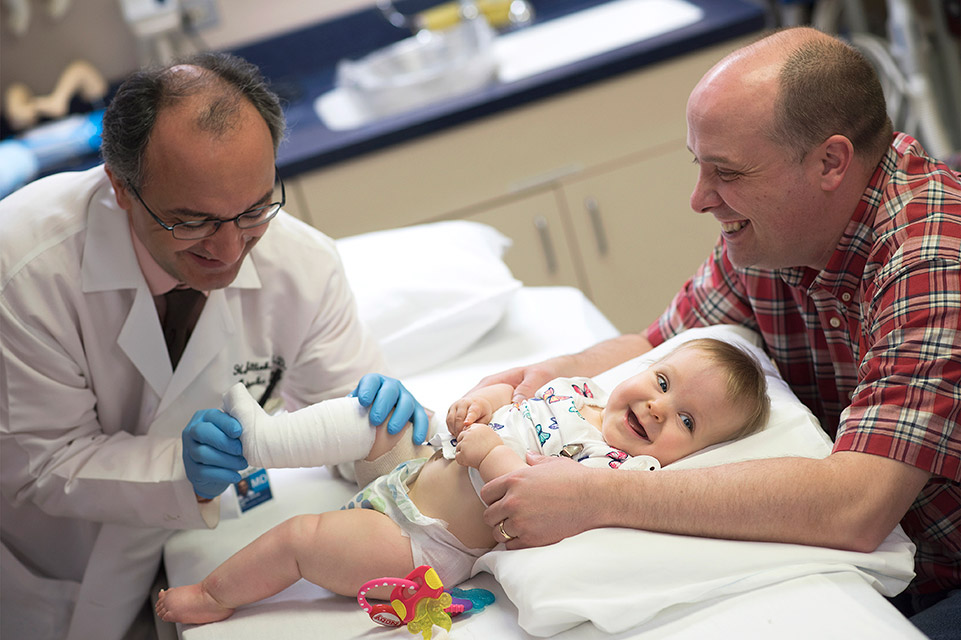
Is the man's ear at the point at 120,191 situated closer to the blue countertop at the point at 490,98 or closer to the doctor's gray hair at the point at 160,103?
the doctor's gray hair at the point at 160,103

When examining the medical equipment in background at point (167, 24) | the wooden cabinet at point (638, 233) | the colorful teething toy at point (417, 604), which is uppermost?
the medical equipment in background at point (167, 24)

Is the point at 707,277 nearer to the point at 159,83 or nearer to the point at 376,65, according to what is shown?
the point at 159,83

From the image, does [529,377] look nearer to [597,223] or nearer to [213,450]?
[213,450]

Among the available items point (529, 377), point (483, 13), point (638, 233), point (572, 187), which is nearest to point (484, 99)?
point (572, 187)

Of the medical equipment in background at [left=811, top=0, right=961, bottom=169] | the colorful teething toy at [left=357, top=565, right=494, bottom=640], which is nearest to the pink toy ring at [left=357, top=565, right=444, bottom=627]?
the colorful teething toy at [left=357, top=565, right=494, bottom=640]

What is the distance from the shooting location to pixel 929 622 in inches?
55.0

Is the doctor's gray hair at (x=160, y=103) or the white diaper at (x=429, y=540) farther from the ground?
the doctor's gray hair at (x=160, y=103)

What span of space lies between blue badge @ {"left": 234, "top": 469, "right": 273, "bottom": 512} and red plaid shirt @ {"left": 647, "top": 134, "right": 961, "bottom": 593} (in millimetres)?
860

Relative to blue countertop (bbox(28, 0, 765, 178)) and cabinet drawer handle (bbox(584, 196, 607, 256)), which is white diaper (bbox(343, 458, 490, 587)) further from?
cabinet drawer handle (bbox(584, 196, 607, 256))

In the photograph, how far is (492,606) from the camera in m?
1.41

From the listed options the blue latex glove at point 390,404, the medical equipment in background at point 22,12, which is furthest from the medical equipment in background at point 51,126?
the blue latex glove at point 390,404

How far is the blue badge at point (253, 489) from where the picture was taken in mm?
1770

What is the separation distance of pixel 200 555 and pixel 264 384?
337mm

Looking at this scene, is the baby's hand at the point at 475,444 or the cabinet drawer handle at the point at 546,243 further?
the cabinet drawer handle at the point at 546,243
